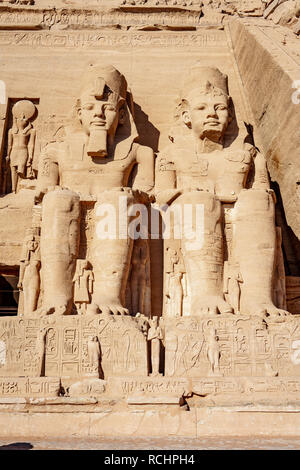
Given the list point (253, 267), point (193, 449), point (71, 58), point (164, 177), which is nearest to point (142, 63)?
point (71, 58)

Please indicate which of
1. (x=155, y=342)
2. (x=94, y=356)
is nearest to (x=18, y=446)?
(x=94, y=356)

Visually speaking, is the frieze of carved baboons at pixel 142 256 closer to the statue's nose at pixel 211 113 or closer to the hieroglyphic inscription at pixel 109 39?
the statue's nose at pixel 211 113

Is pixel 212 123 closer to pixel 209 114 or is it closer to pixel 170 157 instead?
pixel 209 114

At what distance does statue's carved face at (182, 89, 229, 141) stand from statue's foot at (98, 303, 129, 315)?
215 centimetres

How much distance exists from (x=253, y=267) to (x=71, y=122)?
2.56m

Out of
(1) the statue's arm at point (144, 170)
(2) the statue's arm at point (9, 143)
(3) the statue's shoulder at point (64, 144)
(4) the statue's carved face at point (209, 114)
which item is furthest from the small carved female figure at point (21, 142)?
(4) the statue's carved face at point (209, 114)

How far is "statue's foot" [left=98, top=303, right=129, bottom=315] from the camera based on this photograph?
16.9 feet

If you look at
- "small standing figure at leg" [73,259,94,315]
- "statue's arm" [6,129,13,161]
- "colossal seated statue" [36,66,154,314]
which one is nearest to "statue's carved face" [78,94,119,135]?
"colossal seated statue" [36,66,154,314]

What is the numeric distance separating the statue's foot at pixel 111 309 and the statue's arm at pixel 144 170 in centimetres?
146

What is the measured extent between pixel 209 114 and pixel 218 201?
1028 mm

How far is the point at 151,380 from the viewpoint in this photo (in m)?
4.69

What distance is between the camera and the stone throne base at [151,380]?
14.3ft

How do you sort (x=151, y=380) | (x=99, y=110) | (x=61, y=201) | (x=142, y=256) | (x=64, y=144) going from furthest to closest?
(x=64, y=144) < (x=99, y=110) < (x=142, y=256) < (x=61, y=201) < (x=151, y=380)

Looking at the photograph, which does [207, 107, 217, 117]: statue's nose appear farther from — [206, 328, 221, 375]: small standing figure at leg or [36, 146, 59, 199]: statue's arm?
[206, 328, 221, 375]: small standing figure at leg
